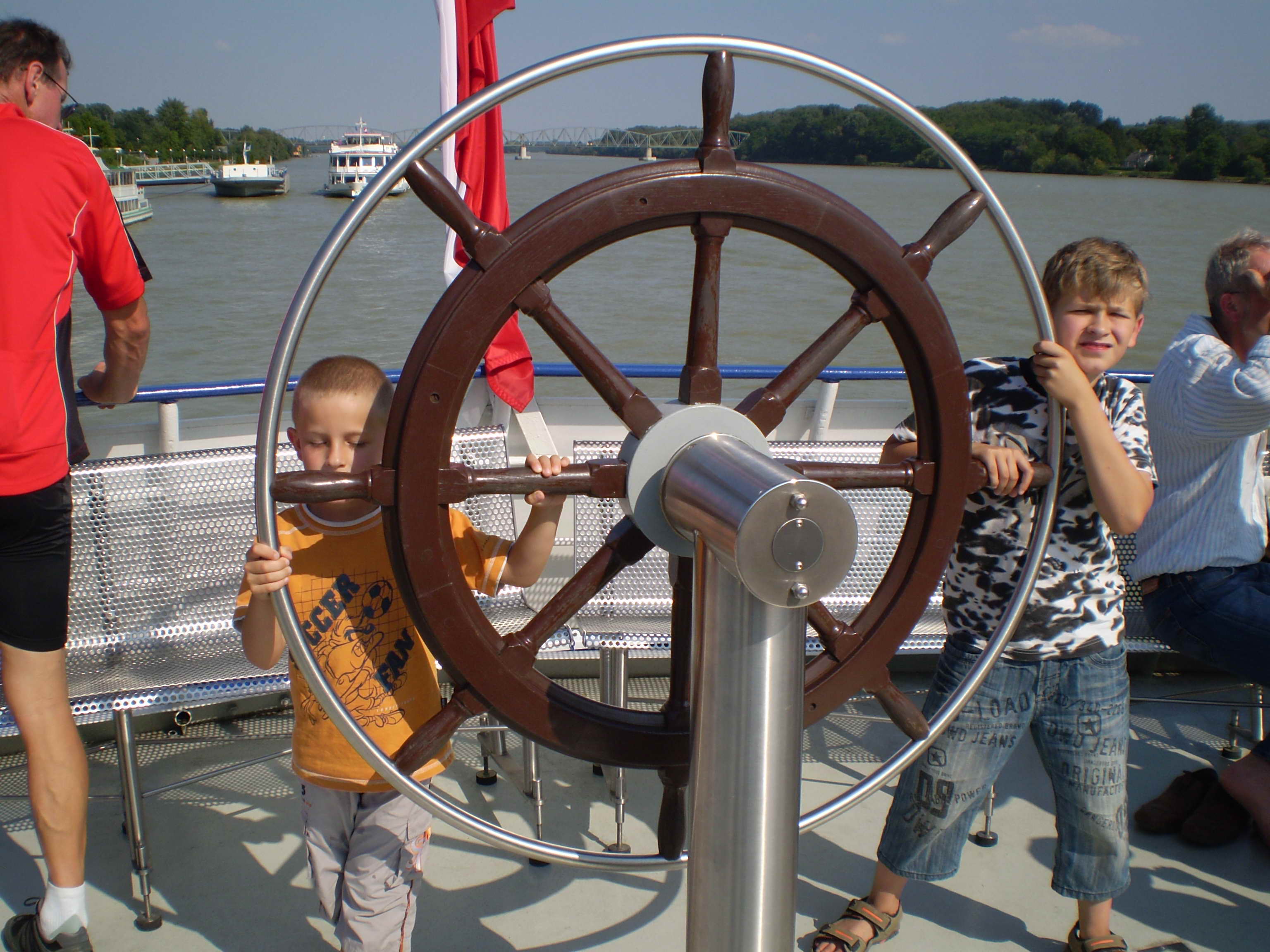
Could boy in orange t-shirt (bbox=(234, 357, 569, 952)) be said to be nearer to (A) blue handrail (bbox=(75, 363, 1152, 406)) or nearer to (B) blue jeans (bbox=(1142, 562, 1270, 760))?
(A) blue handrail (bbox=(75, 363, 1152, 406))

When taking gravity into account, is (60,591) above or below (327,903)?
above

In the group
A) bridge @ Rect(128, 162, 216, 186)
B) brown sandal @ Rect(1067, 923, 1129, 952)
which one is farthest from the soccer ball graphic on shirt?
bridge @ Rect(128, 162, 216, 186)

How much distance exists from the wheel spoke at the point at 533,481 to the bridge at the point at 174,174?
54855 mm

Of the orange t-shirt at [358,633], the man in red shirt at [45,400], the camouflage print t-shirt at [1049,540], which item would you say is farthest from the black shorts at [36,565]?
the camouflage print t-shirt at [1049,540]

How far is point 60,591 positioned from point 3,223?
21.8 inches

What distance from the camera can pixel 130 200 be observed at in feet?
95.1

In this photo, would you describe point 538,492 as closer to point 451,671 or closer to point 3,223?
point 451,671

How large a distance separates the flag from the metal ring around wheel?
5.74 feet

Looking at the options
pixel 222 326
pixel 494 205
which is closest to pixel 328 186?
pixel 222 326

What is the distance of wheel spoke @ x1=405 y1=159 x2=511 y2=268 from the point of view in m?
0.89

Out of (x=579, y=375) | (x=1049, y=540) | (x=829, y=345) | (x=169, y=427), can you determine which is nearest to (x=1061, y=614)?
(x=1049, y=540)

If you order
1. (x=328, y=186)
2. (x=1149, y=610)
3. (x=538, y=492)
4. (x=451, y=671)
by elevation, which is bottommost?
(x=1149, y=610)

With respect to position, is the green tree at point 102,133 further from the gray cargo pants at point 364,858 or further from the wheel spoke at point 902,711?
the wheel spoke at point 902,711

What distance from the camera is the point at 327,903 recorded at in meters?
1.47
